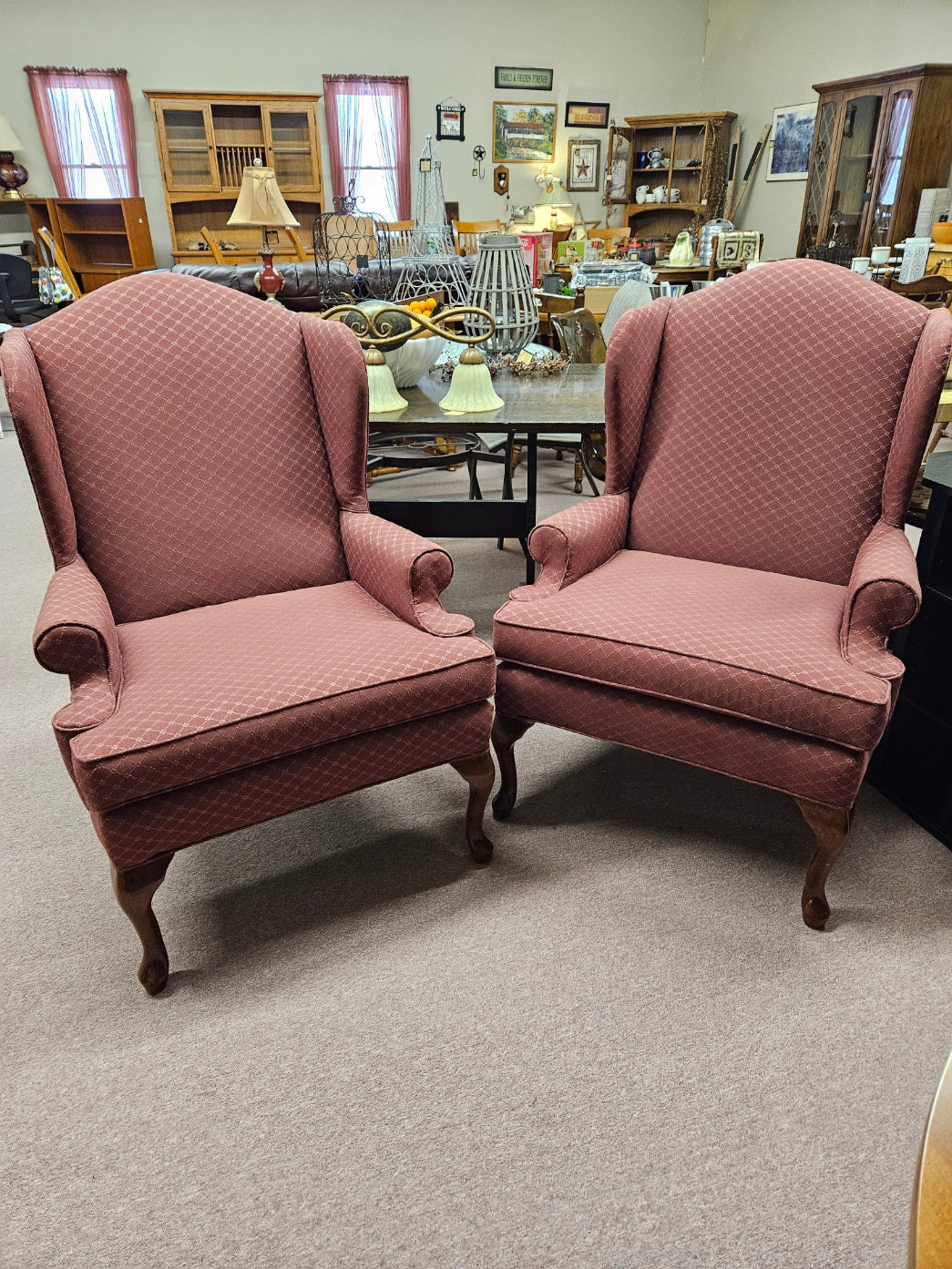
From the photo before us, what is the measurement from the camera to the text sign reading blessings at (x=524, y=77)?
7917 millimetres

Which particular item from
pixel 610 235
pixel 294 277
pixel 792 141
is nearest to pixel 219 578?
pixel 294 277

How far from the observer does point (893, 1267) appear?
1.05 meters

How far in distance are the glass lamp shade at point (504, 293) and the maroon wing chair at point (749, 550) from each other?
2.57 feet

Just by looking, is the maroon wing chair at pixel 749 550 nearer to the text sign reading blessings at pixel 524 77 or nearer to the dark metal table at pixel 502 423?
the dark metal table at pixel 502 423

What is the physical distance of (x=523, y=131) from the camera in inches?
321

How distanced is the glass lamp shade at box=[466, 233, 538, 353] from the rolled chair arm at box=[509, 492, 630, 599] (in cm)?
96

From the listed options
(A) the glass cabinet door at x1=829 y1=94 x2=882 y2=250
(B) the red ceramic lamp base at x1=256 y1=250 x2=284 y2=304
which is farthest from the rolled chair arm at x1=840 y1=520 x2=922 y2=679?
(A) the glass cabinet door at x1=829 y1=94 x2=882 y2=250

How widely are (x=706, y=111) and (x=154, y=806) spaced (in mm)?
9181

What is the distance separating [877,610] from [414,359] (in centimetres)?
163

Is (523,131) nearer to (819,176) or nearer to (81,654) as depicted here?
(819,176)

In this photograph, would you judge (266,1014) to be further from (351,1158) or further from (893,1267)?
(893,1267)

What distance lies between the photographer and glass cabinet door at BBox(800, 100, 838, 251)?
5.89 meters

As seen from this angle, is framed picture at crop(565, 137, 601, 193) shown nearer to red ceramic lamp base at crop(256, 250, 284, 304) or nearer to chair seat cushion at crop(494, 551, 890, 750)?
red ceramic lamp base at crop(256, 250, 284, 304)

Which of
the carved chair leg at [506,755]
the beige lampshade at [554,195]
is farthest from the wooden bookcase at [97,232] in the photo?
the carved chair leg at [506,755]
